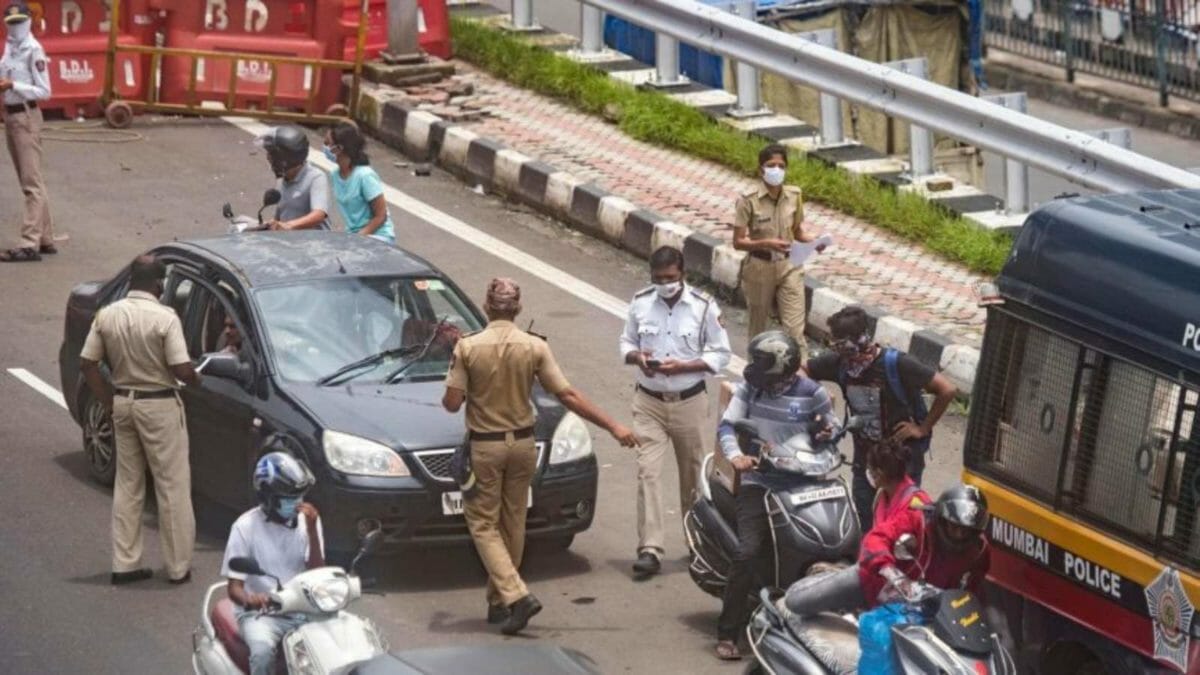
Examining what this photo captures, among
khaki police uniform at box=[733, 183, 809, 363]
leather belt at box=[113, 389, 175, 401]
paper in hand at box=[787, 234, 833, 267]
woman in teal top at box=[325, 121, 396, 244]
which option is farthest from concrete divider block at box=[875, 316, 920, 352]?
leather belt at box=[113, 389, 175, 401]

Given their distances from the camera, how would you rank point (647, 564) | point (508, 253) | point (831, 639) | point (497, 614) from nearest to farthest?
1. point (831, 639)
2. point (497, 614)
3. point (647, 564)
4. point (508, 253)

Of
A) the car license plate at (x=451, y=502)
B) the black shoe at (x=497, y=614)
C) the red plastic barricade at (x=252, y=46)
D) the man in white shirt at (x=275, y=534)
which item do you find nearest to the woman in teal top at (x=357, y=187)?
the car license plate at (x=451, y=502)

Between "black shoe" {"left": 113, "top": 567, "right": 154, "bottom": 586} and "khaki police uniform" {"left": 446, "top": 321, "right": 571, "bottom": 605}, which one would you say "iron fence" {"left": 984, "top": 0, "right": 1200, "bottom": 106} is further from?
"black shoe" {"left": 113, "top": 567, "right": 154, "bottom": 586}

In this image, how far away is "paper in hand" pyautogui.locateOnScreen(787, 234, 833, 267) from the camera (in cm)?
1322

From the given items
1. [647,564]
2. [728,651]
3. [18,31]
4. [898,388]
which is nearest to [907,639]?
[728,651]

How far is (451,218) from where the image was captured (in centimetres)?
1759

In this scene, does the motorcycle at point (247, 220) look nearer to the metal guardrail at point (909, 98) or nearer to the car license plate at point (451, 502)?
the car license plate at point (451, 502)

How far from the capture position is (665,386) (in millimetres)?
11570

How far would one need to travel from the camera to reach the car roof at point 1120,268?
8305mm

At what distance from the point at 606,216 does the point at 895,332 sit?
3.16 meters

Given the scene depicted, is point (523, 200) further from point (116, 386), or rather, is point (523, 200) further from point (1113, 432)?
point (1113, 432)

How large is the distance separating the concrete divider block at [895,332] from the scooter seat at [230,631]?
6132 millimetres

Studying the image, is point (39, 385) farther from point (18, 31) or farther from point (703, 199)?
point (703, 199)

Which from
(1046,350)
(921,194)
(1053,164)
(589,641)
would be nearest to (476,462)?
(589,641)
